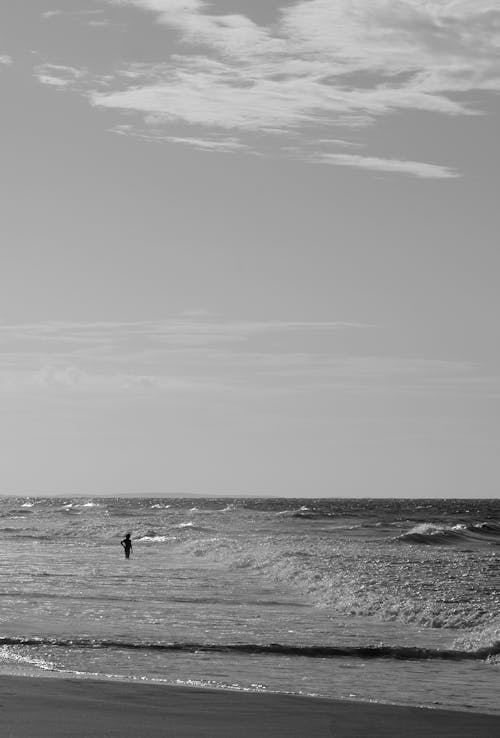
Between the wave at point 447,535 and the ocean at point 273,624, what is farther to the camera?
the wave at point 447,535

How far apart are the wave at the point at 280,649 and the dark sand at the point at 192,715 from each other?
3.47 metres

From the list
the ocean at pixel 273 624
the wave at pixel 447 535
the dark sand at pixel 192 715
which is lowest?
the wave at pixel 447 535

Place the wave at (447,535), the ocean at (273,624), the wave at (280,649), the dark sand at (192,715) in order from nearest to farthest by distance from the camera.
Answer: the dark sand at (192,715) → the ocean at (273,624) → the wave at (280,649) → the wave at (447,535)

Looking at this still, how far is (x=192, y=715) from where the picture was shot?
1016 cm

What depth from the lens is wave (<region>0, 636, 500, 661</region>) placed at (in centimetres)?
1508

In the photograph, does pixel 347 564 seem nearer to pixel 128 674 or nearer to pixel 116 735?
pixel 128 674

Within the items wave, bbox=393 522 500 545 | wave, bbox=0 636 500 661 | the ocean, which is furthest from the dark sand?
wave, bbox=393 522 500 545

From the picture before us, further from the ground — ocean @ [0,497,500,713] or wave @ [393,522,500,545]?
ocean @ [0,497,500,713]

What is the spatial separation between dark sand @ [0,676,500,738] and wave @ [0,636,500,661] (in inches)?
137

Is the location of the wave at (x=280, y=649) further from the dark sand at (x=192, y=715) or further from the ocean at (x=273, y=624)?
the dark sand at (x=192, y=715)

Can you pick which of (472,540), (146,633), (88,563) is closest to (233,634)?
(146,633)

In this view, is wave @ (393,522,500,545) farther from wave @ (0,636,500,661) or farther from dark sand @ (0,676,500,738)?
dark sand @ (0,676,500,738)

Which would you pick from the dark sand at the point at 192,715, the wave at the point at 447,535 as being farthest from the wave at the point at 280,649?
the wave at the point at 447,535

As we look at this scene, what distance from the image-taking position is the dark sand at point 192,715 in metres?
9.34
